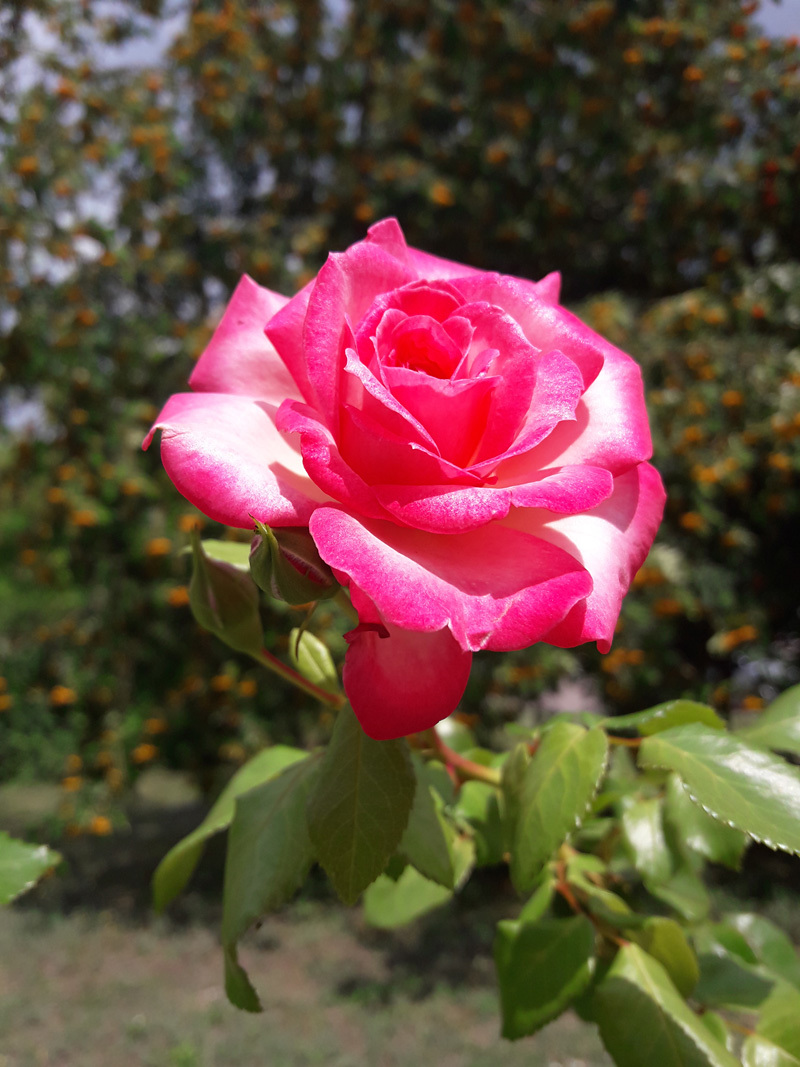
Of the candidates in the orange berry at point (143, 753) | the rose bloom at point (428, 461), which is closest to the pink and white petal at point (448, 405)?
the rose bloom at point (428, 461)

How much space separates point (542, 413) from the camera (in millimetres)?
302

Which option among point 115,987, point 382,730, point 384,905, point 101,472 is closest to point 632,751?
point 384,905

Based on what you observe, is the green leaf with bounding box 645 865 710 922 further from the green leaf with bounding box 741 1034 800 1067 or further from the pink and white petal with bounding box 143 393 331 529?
the pink and white petal with bounding box 143 393 331 529

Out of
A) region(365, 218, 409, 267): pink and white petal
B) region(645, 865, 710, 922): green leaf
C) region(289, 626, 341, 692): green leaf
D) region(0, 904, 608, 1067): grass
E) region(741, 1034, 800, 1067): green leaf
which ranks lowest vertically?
region(0, 904, 608, 1067): grass

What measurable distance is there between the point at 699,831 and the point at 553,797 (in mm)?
153

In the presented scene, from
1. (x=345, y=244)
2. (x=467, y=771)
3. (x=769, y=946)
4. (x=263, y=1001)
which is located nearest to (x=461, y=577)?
(x=467, y=771)

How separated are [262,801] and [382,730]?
0.62ft

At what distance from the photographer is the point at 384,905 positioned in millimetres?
619

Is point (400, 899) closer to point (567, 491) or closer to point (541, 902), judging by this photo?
point (541, 902)

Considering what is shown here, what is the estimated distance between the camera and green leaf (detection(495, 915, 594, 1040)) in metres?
0.45

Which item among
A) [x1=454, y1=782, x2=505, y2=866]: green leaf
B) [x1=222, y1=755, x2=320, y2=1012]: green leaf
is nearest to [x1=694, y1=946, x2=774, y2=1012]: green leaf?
[x1=454, y1=782, x2=505, y2=866]: green leaf

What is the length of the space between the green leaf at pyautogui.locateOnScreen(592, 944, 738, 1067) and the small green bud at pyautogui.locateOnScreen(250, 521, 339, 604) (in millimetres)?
299

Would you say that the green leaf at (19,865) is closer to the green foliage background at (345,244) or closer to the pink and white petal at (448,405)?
the pink and white petal at (448,405)

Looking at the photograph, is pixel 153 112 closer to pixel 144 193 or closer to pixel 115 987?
pixel 144 193
